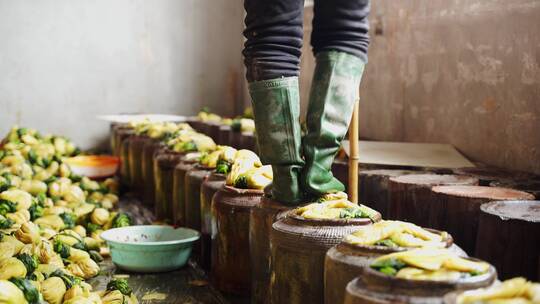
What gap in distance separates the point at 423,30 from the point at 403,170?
6.19 feet

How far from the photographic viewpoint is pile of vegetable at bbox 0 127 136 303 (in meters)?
3.26

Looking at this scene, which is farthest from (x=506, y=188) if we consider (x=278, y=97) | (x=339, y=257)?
(x=339, y=257)

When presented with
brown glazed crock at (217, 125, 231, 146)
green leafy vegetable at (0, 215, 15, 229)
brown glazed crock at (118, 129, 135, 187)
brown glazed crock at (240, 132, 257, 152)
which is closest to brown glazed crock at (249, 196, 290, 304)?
green leafy vegetable at (0, 215, 15, 229)

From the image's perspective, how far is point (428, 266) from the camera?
197cm

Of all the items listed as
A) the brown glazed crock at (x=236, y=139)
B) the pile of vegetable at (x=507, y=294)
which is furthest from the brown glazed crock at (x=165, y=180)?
the pile of vegetable at (x=507, y=294)

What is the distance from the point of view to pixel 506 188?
3639 millimetres

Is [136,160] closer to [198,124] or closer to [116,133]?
[198,124]

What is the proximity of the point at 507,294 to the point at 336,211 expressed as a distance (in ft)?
3.70

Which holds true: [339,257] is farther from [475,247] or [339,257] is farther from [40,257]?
[40,257]

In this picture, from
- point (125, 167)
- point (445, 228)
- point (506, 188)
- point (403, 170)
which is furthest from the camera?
point (125, 167)

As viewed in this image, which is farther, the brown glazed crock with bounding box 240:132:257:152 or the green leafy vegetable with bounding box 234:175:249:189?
the brown glazed crock with bounding box 240:132:257:152

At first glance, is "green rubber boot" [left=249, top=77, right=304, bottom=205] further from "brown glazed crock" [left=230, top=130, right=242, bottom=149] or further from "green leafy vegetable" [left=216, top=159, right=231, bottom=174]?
"brown glazed crock" [left=230, top=130, right=242, bottom=149]

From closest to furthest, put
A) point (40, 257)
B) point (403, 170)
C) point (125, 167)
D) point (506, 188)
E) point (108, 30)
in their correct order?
1. point (506, 188)
2. point (40, 257)
3. point (403, 170)
4. point (125, 167)
5. point (108, 30)

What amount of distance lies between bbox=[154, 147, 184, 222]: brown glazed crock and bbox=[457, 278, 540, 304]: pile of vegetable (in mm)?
4148
